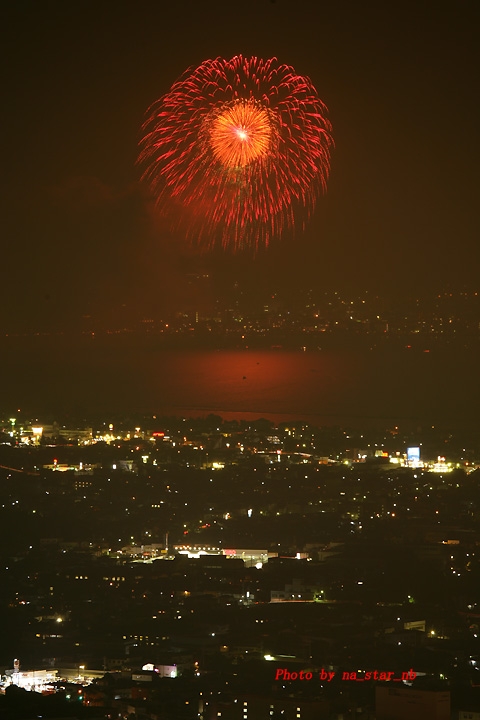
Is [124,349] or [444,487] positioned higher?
[124,349]

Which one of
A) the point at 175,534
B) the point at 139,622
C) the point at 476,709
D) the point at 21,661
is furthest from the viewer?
the point at 175,534

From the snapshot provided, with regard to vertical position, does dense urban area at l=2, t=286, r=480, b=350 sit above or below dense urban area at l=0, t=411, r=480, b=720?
above

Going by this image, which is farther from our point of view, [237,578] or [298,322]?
[298,322]

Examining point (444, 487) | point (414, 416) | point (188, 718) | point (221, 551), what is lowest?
point (188, 718)

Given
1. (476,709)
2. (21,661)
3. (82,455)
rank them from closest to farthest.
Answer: (476,709)
(21,661)
(82,455)

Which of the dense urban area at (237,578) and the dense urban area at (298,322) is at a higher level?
the dense urban area at (298,322)

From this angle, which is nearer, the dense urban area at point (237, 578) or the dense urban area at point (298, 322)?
the dense urban area at point (237, 578)

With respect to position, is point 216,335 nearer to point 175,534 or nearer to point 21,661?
point 175,534

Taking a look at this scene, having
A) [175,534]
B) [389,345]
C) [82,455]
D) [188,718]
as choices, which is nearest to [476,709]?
[188,718]
